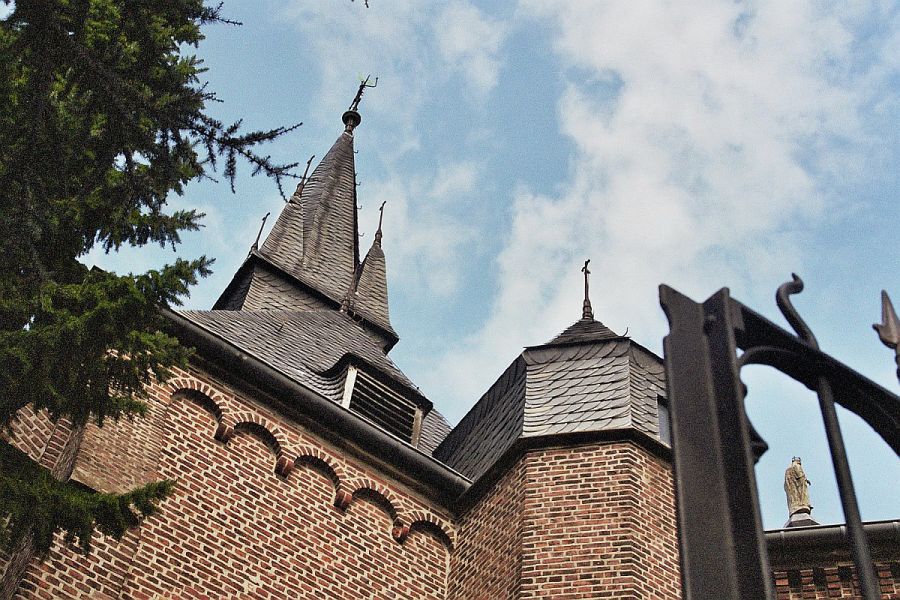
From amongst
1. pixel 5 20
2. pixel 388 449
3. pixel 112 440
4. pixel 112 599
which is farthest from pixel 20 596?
pixel 388 449

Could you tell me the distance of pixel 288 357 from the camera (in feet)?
49.5

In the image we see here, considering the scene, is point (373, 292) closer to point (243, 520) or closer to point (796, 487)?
point (796, 487)

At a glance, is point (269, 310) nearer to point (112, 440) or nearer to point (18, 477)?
→ point (112, 440)

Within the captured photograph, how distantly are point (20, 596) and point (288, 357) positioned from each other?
7187 millimetres

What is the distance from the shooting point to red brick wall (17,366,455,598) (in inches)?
370

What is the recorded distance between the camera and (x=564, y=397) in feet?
43.0

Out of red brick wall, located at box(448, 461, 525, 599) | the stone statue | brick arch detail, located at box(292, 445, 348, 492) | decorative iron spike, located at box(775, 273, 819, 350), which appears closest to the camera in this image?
decorative iron spike, located at box(775, 273, 819, 350)

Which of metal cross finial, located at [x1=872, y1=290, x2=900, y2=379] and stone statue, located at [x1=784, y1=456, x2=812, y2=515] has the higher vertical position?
stone statue, located at [x1=784, y1=456, x2=812, y2=515]

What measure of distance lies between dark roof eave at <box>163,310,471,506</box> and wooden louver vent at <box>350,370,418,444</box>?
1574 millimetres

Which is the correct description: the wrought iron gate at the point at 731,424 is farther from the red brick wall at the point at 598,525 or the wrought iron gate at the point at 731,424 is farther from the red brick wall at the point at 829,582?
the red brick wall at the point at 829,582

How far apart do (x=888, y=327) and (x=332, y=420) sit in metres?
9.98

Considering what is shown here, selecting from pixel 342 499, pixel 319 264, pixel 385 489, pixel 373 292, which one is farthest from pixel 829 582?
pixel 319 264

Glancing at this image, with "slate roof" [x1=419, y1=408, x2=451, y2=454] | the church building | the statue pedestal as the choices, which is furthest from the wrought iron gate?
the statue pedestal

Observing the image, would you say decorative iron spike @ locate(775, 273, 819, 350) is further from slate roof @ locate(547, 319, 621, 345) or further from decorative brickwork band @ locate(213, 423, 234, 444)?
slate roof @ locate(547, 319, 621, 345)
